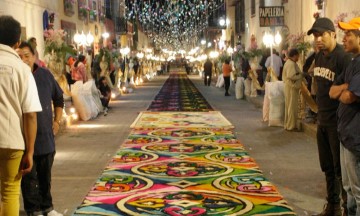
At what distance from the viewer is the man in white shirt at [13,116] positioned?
13.9ft

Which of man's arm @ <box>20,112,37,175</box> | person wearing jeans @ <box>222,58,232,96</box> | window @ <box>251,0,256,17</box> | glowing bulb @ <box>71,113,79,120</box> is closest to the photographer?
man's arm @ <box>20,112,37,175</box>

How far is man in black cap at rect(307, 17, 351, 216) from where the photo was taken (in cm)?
568

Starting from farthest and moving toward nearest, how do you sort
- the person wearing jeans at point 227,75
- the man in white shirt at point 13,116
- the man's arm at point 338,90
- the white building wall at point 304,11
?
the person wearing jeans at point 227,75 < the white building wall at point 304,11 < the man's arm at point 338,90 < the man in white shirt at point 13,116

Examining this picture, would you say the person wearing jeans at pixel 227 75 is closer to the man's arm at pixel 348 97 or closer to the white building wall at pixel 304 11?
the white building wall at pixel 304 11

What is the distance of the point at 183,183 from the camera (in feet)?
25.0

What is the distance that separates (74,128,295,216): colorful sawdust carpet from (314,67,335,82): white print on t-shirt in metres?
1.50

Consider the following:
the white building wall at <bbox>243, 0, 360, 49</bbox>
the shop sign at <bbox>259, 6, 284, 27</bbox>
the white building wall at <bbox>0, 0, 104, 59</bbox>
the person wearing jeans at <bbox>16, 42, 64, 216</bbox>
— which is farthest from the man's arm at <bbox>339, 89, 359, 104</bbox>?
the shop sign at <bbox>259, 6, 284, 27</bbox>

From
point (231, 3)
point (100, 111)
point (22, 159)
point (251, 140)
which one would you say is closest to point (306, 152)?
point (251, 140)

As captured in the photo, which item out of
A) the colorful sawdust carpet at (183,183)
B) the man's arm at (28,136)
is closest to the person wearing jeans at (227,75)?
the colorful sawdust carpet at (183,183)

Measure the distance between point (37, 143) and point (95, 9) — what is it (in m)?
32.7

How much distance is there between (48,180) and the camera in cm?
Result: 607

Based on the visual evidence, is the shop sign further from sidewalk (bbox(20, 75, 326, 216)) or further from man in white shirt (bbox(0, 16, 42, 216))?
man in white shirt (bbox(0, 16, 42, 216))

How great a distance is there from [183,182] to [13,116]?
148 inches

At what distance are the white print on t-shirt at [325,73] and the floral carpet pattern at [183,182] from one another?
1494 mm
